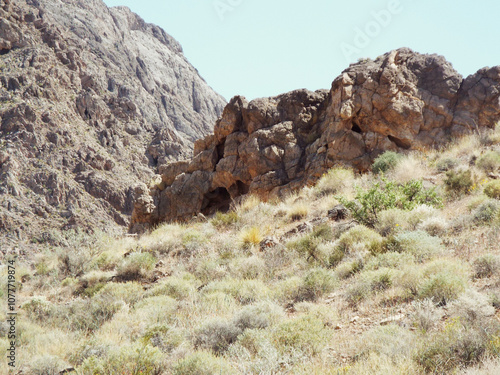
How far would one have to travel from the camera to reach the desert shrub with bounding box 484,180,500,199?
6768 mm

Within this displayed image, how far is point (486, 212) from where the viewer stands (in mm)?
5934

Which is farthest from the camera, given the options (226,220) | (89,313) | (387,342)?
(226,220)

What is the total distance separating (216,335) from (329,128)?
1072 cm

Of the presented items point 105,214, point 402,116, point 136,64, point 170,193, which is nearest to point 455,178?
point 402,116

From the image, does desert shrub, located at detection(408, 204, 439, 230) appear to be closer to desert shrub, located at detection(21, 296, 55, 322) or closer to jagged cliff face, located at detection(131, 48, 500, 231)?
jagged cliff face, located at detection(131, 48, 500, 231)

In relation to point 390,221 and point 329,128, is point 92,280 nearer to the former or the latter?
point 390,221

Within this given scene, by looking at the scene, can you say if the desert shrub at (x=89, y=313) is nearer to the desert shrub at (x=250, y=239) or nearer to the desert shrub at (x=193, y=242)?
the desert shrub at (x=193, y=242)

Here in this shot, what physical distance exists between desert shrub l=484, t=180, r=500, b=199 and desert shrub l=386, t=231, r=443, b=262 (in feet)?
7.61

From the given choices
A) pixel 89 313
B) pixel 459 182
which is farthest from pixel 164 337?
pixel 459 182

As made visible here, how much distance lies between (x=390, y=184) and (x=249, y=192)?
7063 mm

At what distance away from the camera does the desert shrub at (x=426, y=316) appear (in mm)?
3424

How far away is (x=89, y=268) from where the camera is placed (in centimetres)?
898

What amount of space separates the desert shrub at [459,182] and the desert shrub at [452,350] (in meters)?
5.88

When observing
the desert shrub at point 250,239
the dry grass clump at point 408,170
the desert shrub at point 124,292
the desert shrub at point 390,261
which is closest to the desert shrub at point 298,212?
the desert shrub at point 250,239
